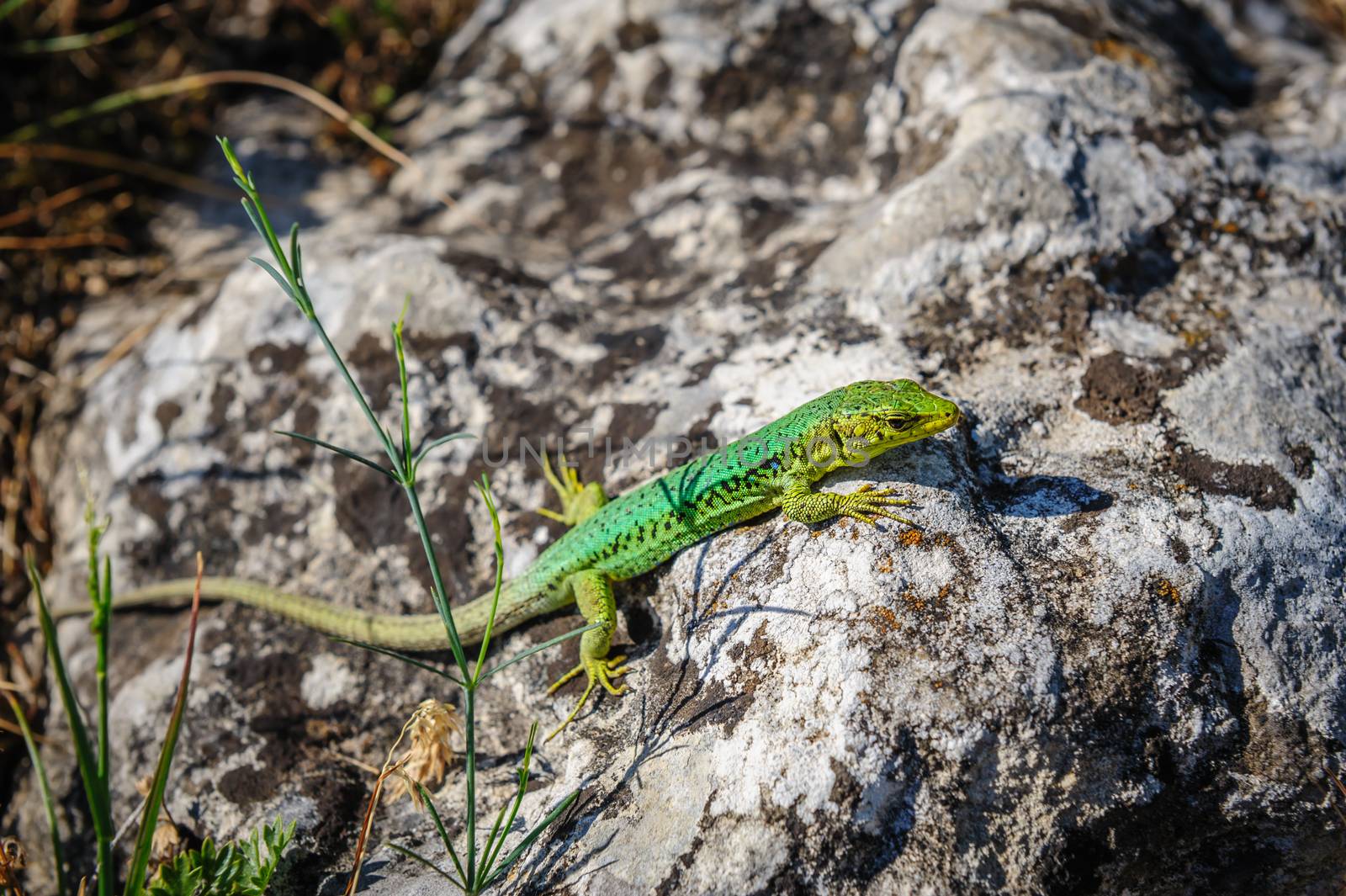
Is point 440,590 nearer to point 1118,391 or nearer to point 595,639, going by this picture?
point 595,639

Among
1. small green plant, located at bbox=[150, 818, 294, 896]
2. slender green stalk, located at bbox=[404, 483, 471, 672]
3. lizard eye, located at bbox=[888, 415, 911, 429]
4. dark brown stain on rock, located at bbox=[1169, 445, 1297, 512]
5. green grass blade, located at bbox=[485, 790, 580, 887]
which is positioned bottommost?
dark brown stain on rock, located at bbox=[1169, 445, 1297, 512]

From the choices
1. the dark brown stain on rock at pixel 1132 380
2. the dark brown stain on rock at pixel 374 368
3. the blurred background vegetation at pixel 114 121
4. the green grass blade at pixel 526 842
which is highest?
the blurred background vegetation at pixel 114 121

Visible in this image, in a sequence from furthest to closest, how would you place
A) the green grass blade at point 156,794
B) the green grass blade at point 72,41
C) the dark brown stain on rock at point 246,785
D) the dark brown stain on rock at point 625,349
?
the green grass blade at point 72,41 < the dark brown stain on rock at point 625,349 < the dark brown stain on rock at point 246,785 < the green grass blade at point 156,794

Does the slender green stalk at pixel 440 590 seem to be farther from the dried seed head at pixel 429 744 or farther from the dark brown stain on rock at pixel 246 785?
the dark brown stain on rock at pixel 246 785

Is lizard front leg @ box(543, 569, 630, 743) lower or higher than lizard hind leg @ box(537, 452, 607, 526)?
lower

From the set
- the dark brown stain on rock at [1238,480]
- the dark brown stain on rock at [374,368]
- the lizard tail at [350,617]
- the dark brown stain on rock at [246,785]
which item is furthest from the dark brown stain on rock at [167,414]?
the dark brown stain on rock at [1238,480]

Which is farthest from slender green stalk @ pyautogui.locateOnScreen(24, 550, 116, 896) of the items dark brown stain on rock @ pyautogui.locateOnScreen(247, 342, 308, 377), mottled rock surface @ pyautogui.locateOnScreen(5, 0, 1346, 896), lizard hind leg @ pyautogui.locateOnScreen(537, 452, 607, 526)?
dark brown stain on rock @ pyautogui.locateOnScreen(247, 342, 308, 377)

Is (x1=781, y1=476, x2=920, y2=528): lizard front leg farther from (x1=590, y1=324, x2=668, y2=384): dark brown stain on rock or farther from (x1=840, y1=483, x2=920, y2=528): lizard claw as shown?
(x1=590, y1=324, x2=668, y2=384): dark brown stain on rock

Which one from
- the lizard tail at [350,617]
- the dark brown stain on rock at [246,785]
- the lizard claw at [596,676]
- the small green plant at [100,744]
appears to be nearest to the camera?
the small green plant at [100,744]
